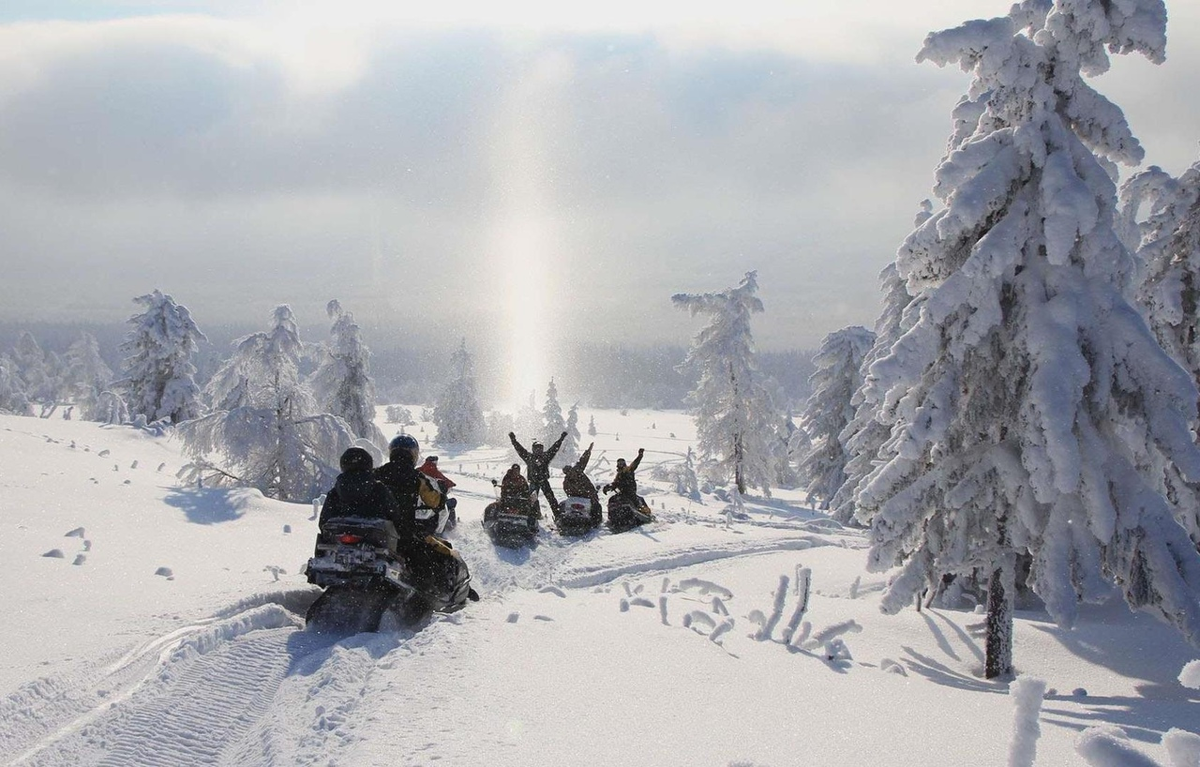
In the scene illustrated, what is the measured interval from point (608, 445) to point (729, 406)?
3871 centimetres

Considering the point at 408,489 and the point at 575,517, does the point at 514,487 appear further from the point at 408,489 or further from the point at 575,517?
the point at 408,489

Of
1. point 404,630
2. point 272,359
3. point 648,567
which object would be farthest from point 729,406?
point 404,630

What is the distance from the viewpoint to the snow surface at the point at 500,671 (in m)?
4.41

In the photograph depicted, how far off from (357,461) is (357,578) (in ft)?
3.98

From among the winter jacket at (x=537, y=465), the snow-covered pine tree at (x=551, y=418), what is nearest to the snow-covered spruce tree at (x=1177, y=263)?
the winter jacket at (x=537, y=465)

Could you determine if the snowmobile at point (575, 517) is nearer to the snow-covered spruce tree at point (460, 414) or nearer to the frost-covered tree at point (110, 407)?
the frost-covered tree at point (110, 407)

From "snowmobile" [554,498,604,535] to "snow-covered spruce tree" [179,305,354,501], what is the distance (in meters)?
7.66

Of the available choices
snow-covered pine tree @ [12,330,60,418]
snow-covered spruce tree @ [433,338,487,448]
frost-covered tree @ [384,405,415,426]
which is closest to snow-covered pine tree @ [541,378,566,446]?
snow-covered spruce tree @ [433,338,487,448]

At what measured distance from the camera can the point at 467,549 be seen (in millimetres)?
13117

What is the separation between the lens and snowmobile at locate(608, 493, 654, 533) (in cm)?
1686

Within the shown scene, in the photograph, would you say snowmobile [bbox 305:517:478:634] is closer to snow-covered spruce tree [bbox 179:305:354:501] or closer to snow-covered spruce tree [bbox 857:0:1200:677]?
snow-covered spruce tree [bbox 857:0:1200:677]

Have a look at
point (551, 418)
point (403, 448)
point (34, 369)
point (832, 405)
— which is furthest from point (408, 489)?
point (34, 369)

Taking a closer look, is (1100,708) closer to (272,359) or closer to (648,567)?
(648,567)

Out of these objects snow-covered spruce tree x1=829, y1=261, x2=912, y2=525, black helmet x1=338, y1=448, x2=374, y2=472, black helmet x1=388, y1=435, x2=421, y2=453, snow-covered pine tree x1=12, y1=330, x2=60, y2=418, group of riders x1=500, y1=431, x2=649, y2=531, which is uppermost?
snow-covered spruce tree x1=829, y1=261, x2=912, y2=525
